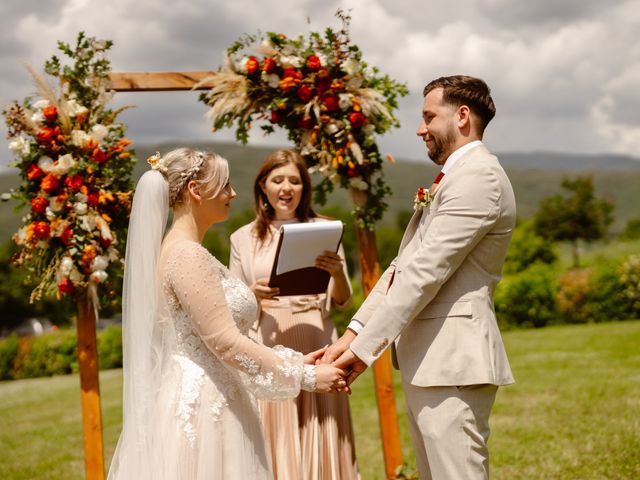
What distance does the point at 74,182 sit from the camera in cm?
548

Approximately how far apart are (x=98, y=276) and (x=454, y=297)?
3045mm

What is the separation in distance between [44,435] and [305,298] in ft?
27.8

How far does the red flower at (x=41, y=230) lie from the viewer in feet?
17.8

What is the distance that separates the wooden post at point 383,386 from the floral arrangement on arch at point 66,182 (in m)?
2.00

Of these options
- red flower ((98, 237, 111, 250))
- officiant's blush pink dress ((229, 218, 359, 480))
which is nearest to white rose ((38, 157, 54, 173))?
red flower ((98, 237, 111, 250))

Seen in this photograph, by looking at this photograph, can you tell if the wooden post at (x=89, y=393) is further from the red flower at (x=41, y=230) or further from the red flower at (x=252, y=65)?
the red flower at (x=252, y=65)

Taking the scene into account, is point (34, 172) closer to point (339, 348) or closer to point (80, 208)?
point (80, 208)

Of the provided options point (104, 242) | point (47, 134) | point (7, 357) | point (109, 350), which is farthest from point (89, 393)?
point (7, 357)

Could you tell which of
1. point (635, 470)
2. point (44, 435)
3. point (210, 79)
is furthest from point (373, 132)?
point (44, 435)

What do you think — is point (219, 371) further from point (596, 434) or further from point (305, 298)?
point (596, 434)

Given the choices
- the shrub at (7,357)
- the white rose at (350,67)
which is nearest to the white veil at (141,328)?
the white rose at (350,67)

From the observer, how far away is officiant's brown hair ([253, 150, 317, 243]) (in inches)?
213

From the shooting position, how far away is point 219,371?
3799mm

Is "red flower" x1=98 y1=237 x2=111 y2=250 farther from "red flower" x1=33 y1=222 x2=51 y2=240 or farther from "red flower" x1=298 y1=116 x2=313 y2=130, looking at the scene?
"red flower" x1=298 y1=116 x2=313 y2=130
